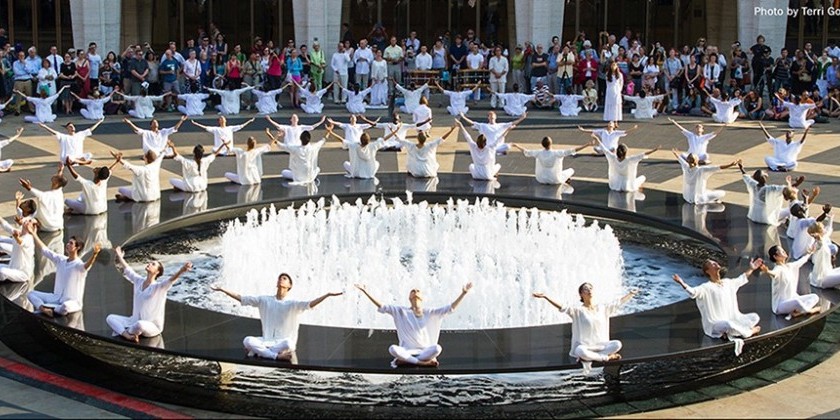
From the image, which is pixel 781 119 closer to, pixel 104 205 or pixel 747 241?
pixel 747 241

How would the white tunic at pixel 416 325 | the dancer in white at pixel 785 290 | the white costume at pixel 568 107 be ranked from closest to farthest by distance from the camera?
the white tunic at pixel 416 325
the dancer in white at pixel 785 290
the white costume at pixel 568 107

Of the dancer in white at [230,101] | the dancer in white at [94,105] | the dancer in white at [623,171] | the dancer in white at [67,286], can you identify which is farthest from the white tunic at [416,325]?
the dancer in white at [230,101]

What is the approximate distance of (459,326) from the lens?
1592 cm

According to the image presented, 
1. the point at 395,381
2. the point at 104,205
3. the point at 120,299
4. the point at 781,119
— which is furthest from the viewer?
the point at 781,119

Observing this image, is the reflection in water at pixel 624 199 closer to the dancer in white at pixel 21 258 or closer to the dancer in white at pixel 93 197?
the dancer in white at pixel 93 197

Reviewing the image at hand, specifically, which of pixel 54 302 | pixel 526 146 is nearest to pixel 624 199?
pixel 526 146

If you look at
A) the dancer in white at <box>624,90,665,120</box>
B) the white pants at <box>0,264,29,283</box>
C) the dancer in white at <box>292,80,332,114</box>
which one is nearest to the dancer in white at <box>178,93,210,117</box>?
the dancer in white at <box>292,80,332,114</box>

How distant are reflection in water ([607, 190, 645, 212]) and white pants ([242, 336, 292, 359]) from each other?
31.8 ft

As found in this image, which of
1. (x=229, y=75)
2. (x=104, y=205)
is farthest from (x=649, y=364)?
(x=229, y=75)

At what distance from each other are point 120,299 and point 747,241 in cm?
967

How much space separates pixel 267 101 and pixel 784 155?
47.2 feet

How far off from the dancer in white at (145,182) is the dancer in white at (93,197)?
2.98 feet

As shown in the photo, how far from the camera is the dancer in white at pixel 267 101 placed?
1309 inches

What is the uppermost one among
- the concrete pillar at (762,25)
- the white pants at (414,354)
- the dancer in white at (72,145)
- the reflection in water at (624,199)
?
the concrete pillar at (762,25)
